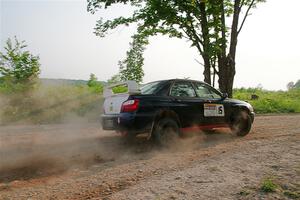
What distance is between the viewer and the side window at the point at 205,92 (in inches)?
324

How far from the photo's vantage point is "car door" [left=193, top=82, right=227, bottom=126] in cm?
813

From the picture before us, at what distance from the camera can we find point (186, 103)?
7.72 m

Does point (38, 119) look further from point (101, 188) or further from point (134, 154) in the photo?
point (101, 188)

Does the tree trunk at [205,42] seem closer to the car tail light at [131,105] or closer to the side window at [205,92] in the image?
the side window at [205,92]

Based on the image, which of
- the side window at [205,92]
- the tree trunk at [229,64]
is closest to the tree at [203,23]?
the tree trunk at [229,64]

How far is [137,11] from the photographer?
1641cm

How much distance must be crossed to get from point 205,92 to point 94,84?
1231cm

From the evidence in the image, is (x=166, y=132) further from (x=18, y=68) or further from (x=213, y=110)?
(x=18, y=68)

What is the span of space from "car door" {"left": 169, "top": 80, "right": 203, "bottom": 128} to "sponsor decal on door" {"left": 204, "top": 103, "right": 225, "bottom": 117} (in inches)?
7.5

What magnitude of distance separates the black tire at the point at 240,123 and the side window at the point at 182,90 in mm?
1671

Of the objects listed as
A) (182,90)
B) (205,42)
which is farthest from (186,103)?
(205,42)

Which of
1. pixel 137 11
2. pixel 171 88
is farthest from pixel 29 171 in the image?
pixel 137 11

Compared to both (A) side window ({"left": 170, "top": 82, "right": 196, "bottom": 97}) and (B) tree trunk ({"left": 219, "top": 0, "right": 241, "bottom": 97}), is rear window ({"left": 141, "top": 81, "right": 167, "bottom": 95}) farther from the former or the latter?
(B) tree trunk ({"left": 219, "top": 0, "right": 241, "bottom": 97})

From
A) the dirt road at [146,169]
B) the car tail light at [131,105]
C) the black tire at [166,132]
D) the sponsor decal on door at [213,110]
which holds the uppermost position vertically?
the car tail light at [131,105]
